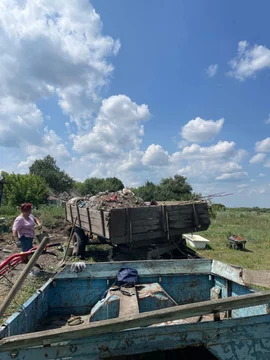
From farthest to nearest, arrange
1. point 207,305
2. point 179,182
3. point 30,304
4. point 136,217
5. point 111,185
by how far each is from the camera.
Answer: point 111,185 → point 179,182 → point 136,217 → point 30,304 → point 207,305

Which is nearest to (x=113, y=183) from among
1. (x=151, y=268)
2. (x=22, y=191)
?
(x=22, y=191)

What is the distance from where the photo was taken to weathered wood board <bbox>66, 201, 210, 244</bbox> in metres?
6.34

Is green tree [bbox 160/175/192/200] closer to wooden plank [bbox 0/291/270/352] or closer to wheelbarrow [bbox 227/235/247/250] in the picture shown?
wheelbarrow [bbox 227/235/247/250]

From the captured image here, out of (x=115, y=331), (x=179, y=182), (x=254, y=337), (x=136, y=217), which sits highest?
(x=179, y=182)

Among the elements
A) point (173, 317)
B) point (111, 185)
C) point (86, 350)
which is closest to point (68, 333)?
point (86, 350)

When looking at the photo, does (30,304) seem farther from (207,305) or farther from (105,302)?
(207,305)

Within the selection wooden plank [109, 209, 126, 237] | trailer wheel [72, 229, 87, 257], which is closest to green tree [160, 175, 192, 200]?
trailer wheel [72, 229, 87, 257]

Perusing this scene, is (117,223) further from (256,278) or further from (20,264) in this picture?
(20,264)

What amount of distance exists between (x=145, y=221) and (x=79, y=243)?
2665mm

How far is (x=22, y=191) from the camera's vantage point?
35062mm

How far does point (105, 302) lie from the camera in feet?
11.7

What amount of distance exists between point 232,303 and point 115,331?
934 mm

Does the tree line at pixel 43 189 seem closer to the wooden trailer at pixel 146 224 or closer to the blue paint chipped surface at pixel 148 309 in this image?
the wooden trailer at pixel 146 224

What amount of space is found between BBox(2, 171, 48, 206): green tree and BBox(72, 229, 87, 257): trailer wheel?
27.1m
